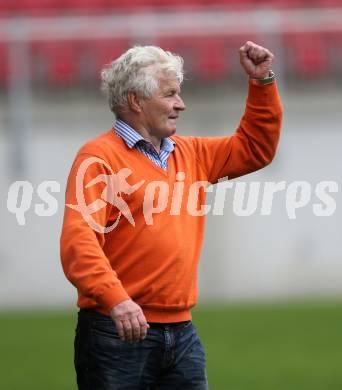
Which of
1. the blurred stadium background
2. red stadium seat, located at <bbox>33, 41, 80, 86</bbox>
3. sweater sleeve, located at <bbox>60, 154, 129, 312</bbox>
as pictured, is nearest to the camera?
sweater sleeve, located at <bbox>60, 154, 129, 312</bbox>

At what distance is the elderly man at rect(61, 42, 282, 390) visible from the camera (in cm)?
444

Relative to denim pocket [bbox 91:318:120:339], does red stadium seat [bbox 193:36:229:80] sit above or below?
above

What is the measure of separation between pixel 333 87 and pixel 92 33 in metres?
3.13

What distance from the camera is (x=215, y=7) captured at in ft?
54.5

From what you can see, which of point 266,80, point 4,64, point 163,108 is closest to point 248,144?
point 266,80

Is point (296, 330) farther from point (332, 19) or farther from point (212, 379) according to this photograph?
point (332, 19)

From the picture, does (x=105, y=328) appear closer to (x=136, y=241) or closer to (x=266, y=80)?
(x=136, y=241)

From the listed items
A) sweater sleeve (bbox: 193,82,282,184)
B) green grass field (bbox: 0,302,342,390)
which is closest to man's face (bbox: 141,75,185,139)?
sweater sleeve (bbox: 193,82,282,184)

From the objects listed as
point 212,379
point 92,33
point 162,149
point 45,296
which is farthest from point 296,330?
point 162,149

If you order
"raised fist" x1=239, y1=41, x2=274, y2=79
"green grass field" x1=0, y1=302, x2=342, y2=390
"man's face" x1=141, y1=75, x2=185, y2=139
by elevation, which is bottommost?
"green grass field" x1=0, y1=302, x2=342, y2=390

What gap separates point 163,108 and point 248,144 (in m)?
0.47

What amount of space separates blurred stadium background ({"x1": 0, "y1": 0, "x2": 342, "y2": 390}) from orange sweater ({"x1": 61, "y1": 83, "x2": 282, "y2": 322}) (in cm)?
908

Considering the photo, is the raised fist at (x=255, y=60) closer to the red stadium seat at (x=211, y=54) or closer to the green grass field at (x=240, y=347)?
the green grass field at (x=240, y=347)

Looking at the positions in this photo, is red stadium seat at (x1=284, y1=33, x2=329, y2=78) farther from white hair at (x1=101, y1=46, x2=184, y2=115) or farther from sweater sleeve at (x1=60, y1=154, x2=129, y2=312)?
sweater sleeve at (x1=60, y1=154, x2=129, y2=312)
